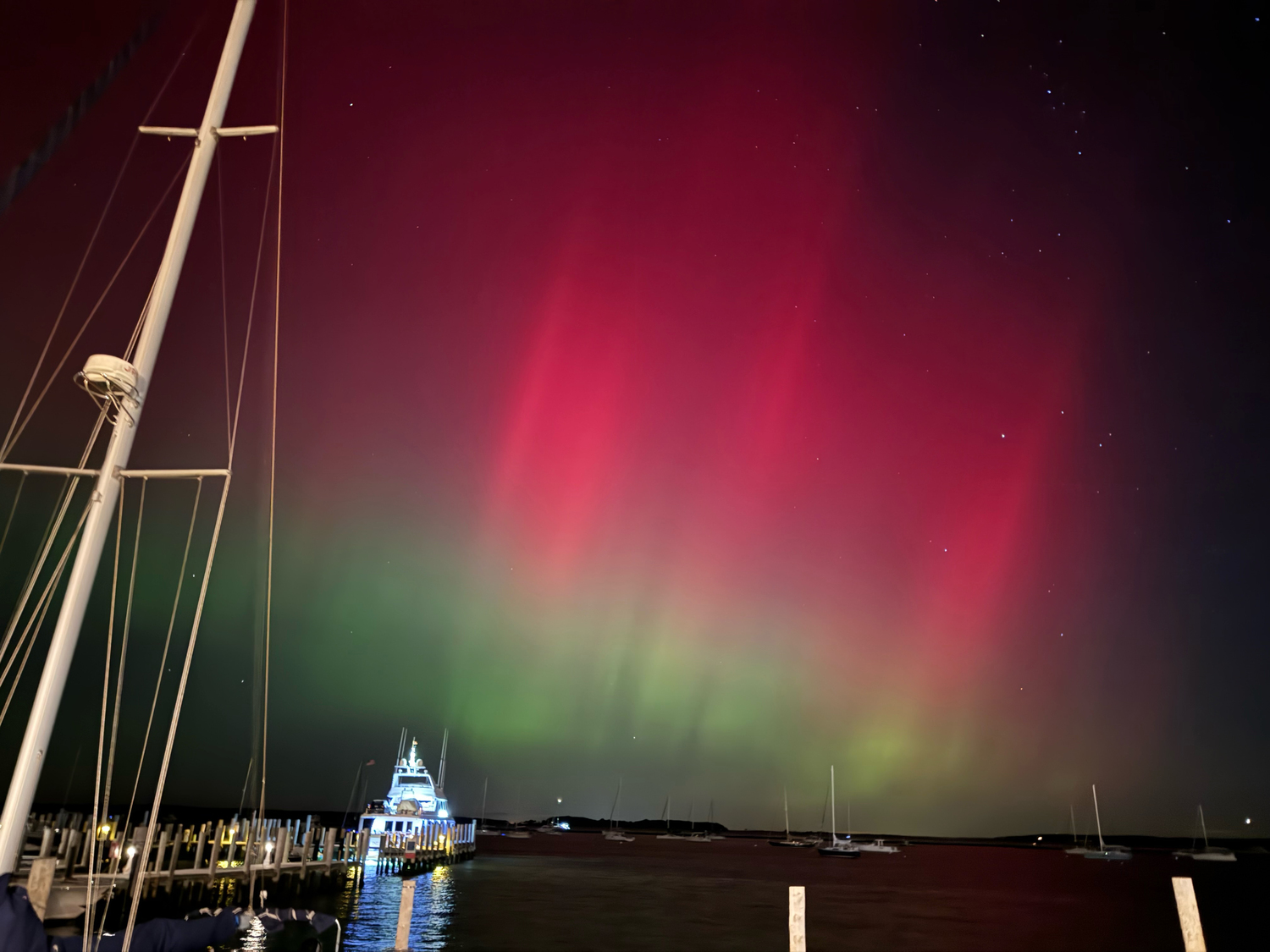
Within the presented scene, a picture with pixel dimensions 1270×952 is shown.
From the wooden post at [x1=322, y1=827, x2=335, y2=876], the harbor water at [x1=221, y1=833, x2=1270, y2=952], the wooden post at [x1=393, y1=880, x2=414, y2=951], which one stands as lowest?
the harbor water at [x1=221, y1=833, x2=1270, y2=952]

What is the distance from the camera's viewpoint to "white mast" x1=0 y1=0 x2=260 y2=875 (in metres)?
7.29

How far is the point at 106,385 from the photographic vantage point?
A: 7699mm

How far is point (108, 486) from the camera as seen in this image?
779 cm

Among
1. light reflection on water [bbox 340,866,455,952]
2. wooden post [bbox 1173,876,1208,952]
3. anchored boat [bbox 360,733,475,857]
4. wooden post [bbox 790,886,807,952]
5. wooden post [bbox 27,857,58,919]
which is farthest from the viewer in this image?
anchored boat [bbox 360,733,475,857]

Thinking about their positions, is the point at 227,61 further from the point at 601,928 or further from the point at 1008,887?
the point at 1008,887

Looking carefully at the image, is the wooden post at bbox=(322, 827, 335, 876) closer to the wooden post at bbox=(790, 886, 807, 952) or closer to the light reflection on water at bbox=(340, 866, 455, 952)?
the light reflection on water at bbox=(340, 866, 455, 952)

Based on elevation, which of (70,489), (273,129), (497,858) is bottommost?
(497,858)

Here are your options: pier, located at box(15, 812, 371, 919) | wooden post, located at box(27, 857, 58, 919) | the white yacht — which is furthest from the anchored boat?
wooden post, located at box(27, 857, 58, 919)

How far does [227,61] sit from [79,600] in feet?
19.7

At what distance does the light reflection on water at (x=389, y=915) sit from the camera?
29.8m

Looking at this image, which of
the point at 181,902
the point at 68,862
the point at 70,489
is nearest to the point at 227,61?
the point at 70,489

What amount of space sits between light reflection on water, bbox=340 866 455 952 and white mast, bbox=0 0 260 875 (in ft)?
77.7

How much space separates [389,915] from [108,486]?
3501cm

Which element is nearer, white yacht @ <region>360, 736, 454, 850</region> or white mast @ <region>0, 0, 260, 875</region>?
white mast @ <region>0, 0, 260, 875</region>
